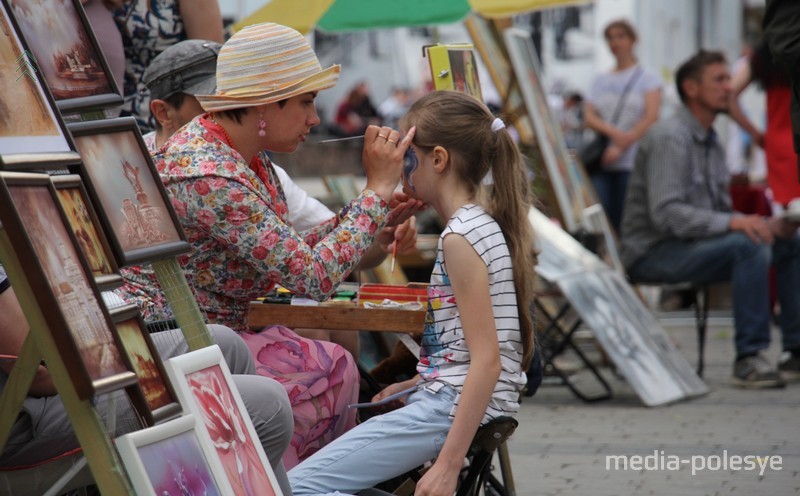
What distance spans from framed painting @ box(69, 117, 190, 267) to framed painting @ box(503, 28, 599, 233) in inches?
192

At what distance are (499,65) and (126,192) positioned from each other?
5.28 m

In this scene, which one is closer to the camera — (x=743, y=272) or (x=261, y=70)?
(x=261, y=70)

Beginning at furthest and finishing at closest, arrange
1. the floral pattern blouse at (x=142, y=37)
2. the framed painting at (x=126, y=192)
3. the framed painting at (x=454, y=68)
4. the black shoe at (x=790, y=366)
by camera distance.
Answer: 1. the black shoe at (x=790, y=366)
2. the floral pattern blouse at (x=142, y=37)
3. the framed painting at (x=454, y=68)
4. the framed painting at (x=126, y=192)

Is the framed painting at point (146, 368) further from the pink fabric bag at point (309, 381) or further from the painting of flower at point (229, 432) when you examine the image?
the pink fabric bag at point (309, 381)

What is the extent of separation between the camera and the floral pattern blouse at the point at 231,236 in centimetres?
299

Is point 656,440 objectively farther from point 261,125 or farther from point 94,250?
point 94,250

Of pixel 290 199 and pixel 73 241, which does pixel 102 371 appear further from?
pixel 290 199

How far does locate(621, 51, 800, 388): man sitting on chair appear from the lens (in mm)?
6434

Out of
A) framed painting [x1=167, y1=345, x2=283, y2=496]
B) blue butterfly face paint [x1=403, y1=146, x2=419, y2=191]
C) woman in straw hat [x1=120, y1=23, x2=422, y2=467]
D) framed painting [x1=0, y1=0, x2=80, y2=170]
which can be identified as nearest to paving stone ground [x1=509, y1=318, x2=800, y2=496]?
woman in straw hat [x1=120, y1=23, x2=422, y2=467]

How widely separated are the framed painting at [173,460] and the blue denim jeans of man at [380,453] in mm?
579

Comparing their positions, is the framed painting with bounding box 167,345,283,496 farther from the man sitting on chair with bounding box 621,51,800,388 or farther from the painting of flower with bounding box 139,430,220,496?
the man sitting on chair with bounding box 621,51,800,388

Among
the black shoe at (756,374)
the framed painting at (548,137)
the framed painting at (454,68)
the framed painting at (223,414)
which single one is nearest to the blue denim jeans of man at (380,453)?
the framed painting at (223,414)

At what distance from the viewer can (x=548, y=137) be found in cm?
743

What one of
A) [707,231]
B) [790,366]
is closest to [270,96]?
[707,231]
